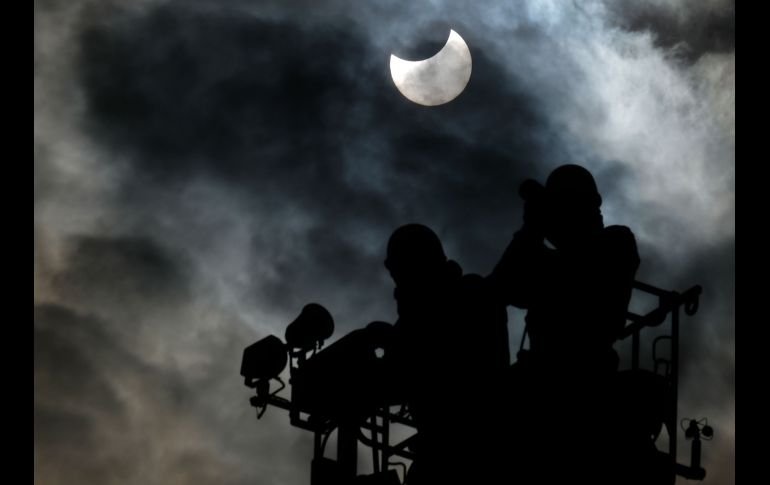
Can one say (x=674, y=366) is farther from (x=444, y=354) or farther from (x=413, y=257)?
(x=413, y=257)

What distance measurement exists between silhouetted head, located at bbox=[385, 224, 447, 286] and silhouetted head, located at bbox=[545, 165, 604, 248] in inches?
52.7

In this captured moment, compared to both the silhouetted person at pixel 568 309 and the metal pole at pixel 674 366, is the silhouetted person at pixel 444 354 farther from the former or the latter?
the metal pole at pixel 674 366

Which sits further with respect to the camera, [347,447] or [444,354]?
[347,447]

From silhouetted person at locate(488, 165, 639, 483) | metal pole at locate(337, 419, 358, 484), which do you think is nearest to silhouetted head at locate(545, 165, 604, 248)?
silhouetted person at locate(488, 165, 639, 483)

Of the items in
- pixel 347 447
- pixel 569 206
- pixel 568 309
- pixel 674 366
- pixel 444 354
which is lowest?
pixel 347 447

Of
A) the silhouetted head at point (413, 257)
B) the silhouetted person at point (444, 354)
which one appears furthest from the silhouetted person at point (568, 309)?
the silhouetted head at point (413, 257)

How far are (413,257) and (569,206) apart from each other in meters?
1.74

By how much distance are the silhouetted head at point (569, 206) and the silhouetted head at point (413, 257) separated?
1.34 m

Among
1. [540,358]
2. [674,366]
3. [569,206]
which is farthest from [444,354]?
[674,366]

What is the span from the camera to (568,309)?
10.2 metres

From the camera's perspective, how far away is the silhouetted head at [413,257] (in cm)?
1105
